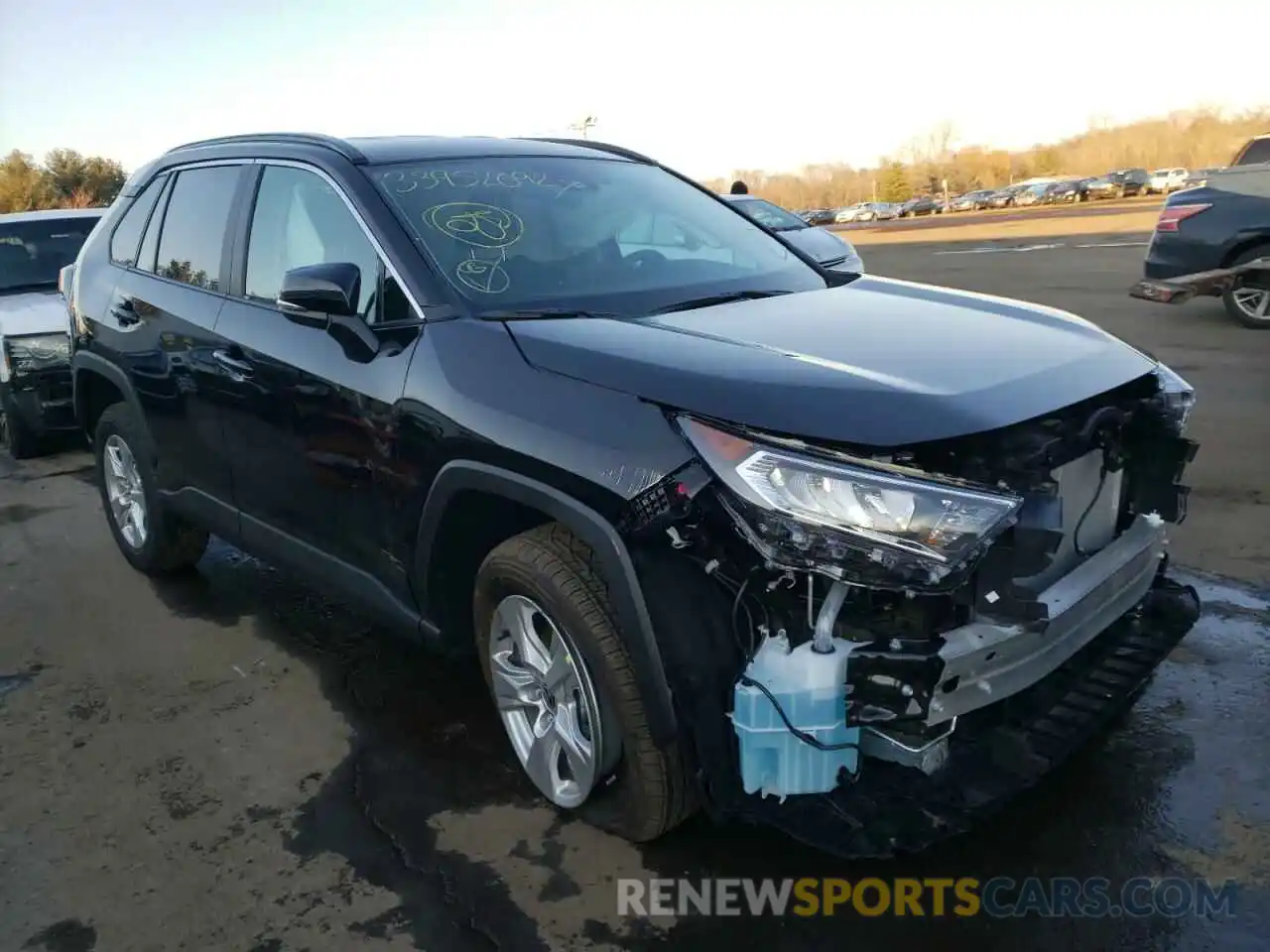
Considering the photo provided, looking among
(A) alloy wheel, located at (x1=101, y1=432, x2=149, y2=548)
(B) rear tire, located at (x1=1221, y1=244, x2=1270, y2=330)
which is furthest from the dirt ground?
(B) rear tire, located at (x1=1221, y1=244, x2=1270, y2=330)

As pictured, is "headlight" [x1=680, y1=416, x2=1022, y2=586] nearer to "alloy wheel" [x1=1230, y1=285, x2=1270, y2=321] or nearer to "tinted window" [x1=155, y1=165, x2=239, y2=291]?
"tinted window" [x1=155, y1=165, x2=239, y2=291]

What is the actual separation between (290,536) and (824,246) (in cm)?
742

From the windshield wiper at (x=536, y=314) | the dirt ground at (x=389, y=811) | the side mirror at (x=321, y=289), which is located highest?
the side mirror at (x=321, y=289)

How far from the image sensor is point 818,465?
7.46ft

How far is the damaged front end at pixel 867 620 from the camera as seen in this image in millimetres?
2244

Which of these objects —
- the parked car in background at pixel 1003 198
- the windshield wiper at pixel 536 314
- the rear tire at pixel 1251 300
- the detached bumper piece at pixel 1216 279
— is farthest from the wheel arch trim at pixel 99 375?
the parked car in background at pixel 1003 198

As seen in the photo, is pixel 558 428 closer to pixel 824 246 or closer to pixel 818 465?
pixel 818 465

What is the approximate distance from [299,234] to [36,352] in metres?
5.11

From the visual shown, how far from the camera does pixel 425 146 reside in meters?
3.82

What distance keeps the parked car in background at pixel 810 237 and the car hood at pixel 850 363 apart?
541cm

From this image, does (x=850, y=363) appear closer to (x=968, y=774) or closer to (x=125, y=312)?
(x=968, y=774)

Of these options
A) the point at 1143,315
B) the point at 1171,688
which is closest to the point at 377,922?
the point at 1171,688

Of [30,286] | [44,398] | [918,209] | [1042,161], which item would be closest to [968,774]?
[44,398]

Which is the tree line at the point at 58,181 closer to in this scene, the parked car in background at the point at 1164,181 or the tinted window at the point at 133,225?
the tinted window at the point at 133,225
